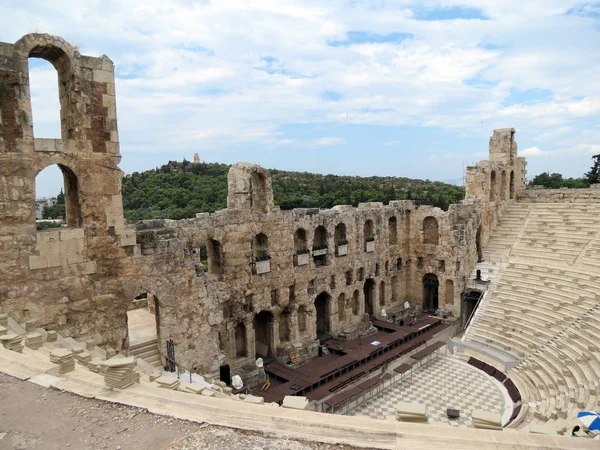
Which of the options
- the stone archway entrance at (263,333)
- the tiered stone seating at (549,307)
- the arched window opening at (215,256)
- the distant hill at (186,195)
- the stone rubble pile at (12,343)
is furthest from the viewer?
the distant hill at (186,195)

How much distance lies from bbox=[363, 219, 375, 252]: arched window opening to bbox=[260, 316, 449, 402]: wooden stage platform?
4.34 metres

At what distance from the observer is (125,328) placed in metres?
12.5

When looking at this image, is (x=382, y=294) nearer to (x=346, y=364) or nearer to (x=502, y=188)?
(x=346, y=364)

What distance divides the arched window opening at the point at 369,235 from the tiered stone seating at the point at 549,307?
672 centimetres

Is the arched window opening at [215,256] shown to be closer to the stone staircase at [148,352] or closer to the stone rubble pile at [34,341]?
the stone staircase at [148,352]

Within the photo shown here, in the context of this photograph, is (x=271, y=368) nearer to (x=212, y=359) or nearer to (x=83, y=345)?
(x=212, y=359)

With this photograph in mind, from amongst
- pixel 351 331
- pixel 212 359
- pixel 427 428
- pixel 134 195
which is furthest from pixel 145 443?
pixel 134 195

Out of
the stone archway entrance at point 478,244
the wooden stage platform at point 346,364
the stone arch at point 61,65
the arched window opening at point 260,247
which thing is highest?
the stone arch at point 61,65

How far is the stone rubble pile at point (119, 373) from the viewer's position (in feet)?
24.1

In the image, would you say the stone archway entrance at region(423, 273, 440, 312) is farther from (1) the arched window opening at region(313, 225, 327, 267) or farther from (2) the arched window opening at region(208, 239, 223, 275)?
(2) the arched window opening at region(208, 239, 223, 275)

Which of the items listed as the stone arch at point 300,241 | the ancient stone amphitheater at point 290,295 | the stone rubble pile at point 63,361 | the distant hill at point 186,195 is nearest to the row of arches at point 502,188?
the ancient stone amphitheater at point 290,295

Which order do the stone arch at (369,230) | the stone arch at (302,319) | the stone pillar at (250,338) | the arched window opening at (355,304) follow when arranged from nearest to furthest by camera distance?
the stone pillar at (250,338), the stone arch at (302,319), the arched window opening at (355,304), the stone arch at (369,230)

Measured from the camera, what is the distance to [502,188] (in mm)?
30609

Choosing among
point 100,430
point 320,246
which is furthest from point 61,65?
point 320,246
